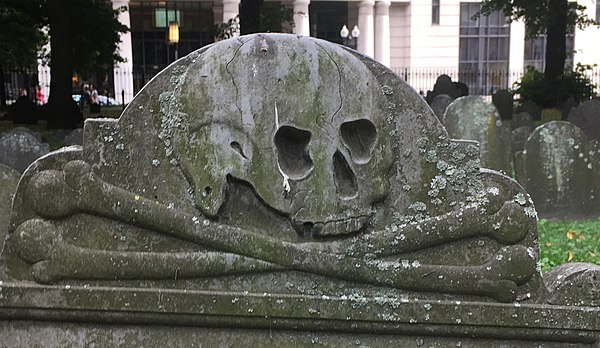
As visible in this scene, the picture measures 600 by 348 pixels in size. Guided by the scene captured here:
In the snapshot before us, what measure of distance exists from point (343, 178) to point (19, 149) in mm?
4921

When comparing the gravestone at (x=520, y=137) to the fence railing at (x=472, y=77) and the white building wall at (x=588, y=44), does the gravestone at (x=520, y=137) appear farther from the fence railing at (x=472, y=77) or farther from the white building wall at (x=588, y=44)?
the white building wall at (x=588, y=44)

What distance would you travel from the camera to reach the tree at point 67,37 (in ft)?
54.1

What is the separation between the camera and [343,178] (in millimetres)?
2707

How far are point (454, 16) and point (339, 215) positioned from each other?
4424 centimetres

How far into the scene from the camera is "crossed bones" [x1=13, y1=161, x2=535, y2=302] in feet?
8.66

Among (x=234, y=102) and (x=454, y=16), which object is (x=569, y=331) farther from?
(x=454, y=16)

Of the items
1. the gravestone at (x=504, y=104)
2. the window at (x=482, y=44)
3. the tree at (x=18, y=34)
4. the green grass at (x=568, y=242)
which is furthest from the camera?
the window at (x=482, y=44)

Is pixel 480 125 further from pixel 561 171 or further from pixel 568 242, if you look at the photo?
pixel 568 242

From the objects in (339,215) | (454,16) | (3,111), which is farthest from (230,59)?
(454,16)

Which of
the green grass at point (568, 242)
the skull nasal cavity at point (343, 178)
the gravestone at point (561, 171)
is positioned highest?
the skull nasal cavity at point (343, 178)

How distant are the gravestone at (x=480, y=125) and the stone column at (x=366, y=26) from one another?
1456 inches

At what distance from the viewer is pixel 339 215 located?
2648 millimetres

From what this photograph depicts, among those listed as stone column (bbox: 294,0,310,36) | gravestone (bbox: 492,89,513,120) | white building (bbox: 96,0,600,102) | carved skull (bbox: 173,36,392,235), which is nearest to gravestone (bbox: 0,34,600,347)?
carved skull (bbox: 173,36,392,235)

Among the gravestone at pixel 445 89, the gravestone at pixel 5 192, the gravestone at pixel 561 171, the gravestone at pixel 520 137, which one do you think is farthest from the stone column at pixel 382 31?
the gravestone at pixel 5 192
